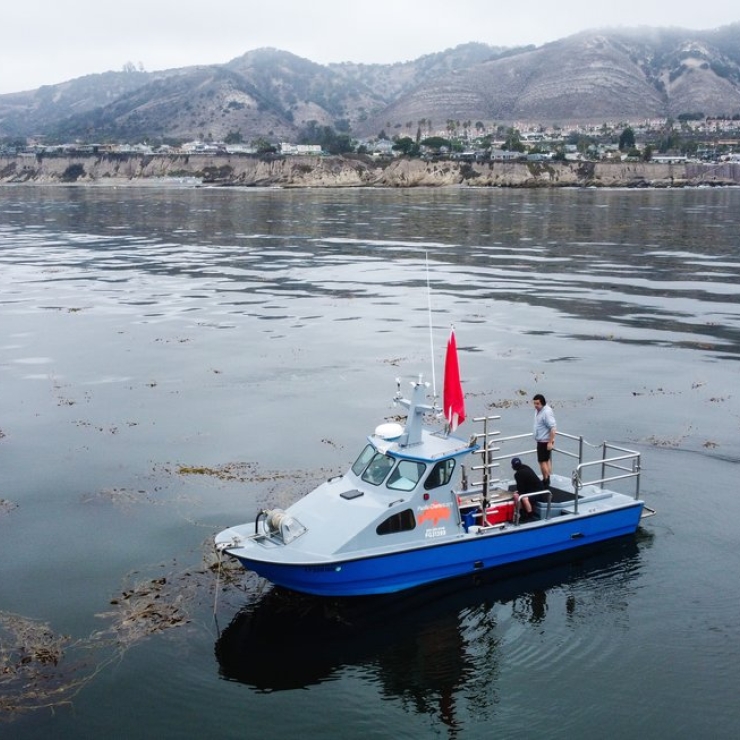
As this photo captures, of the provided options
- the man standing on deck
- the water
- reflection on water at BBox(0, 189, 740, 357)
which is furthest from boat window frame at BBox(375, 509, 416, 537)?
reflection on water at BBox(0, 189, 740, 357)

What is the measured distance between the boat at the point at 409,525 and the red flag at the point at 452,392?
25 mm

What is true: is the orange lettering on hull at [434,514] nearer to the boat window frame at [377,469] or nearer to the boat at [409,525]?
the boat at [409,525]

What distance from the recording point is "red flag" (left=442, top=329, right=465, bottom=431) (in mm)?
18047

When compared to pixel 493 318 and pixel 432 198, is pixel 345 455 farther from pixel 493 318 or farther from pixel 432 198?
pixel 432 198

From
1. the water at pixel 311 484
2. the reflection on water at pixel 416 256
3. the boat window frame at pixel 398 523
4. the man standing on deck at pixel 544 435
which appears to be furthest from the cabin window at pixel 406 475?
the reflection on water at pixel 416 256

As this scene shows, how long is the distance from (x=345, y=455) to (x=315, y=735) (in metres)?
12.0

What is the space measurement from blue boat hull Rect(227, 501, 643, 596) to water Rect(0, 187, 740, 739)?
0.48 metres

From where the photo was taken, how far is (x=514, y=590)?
18062mm

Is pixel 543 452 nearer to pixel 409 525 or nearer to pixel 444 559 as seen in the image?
pixel 444 559

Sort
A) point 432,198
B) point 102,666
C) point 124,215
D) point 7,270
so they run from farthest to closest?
point 432,198 < point 124,215 < point 7,270 < point 102,666

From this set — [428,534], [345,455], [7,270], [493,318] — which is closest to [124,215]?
[7,270]

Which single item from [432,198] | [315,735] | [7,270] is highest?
[432,198]

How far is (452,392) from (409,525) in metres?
3.03

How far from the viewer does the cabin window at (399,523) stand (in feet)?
55.2
